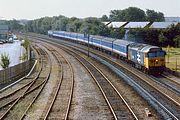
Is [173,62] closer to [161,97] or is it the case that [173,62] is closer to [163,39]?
[161,97]

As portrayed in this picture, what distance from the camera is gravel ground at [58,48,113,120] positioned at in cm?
2287

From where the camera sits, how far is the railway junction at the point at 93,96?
23206 mm

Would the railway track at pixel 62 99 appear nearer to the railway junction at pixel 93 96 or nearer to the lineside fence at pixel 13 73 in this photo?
the railway junction at pixel 93 96

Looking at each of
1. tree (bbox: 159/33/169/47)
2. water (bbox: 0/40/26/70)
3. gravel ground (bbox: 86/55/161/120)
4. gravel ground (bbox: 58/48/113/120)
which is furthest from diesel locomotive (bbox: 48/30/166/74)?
tree (bbox: 159/33/169/47)

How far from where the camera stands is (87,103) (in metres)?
26.7

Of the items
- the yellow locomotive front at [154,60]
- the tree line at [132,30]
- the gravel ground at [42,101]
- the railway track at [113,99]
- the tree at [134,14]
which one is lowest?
the gravel ground at [42,101]

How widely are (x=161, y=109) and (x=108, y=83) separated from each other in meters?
11.5

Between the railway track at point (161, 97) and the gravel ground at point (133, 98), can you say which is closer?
the gravel ground at point (133, 98)

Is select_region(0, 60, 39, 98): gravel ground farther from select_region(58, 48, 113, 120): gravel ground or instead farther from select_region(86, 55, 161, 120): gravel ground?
select_region(86, 55, 161, 120): gravel ground

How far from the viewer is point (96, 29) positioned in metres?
116

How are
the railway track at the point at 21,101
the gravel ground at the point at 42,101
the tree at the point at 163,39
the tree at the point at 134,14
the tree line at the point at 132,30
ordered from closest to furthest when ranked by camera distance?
the gravel ground at the point at 42,101 < the railway track at the point at 21,101 < the tree at the point at 163,39 < the tree line at the point at 132,30 < the tree at the point at 134,14

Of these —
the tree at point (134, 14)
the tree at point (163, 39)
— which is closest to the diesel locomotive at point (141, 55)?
the tree at point (163, 39)

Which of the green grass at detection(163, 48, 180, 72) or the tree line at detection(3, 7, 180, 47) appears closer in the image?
the green grass at detection(163, 48, 180, 72)

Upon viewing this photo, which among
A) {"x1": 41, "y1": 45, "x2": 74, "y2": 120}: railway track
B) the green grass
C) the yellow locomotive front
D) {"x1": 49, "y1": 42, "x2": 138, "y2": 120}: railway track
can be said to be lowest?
{"x1": 41, "y1": 45, "x2": 74, "y2": 120}: railway track
